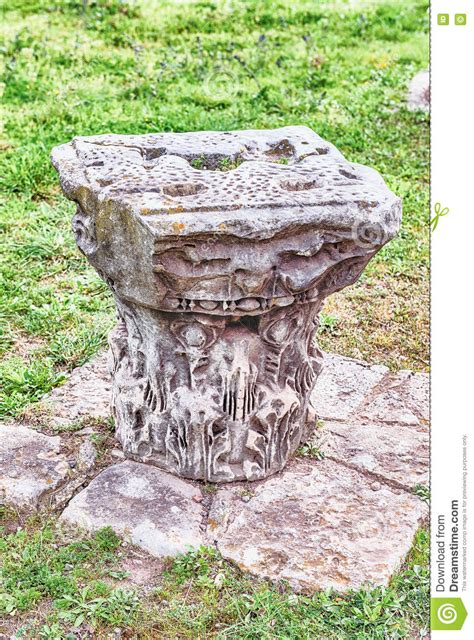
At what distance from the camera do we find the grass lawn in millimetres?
2703

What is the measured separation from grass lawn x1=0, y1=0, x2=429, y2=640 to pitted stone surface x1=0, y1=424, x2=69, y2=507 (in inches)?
3.6

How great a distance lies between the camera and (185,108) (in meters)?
6.62

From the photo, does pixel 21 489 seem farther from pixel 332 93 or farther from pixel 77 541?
pixel 332 93

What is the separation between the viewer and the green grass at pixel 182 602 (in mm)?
2627

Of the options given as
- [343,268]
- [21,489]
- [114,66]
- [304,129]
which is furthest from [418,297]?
[114,66]

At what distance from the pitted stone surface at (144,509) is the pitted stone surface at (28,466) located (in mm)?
146

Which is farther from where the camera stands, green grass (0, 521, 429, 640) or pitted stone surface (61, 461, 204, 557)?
pitted stone surface (61, 461, 204, 557)

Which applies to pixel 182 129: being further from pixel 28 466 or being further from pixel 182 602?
pixel 182 602

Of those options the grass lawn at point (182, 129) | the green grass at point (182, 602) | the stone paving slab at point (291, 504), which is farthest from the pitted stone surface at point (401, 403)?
the green grass at point (182, 602)

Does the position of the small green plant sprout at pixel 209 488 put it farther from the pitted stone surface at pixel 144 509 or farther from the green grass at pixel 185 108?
the green grass at pixel 185 108

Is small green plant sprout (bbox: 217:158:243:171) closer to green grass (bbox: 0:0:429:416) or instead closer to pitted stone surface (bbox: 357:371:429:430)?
green grass (bbox: 0:0:429:416)
